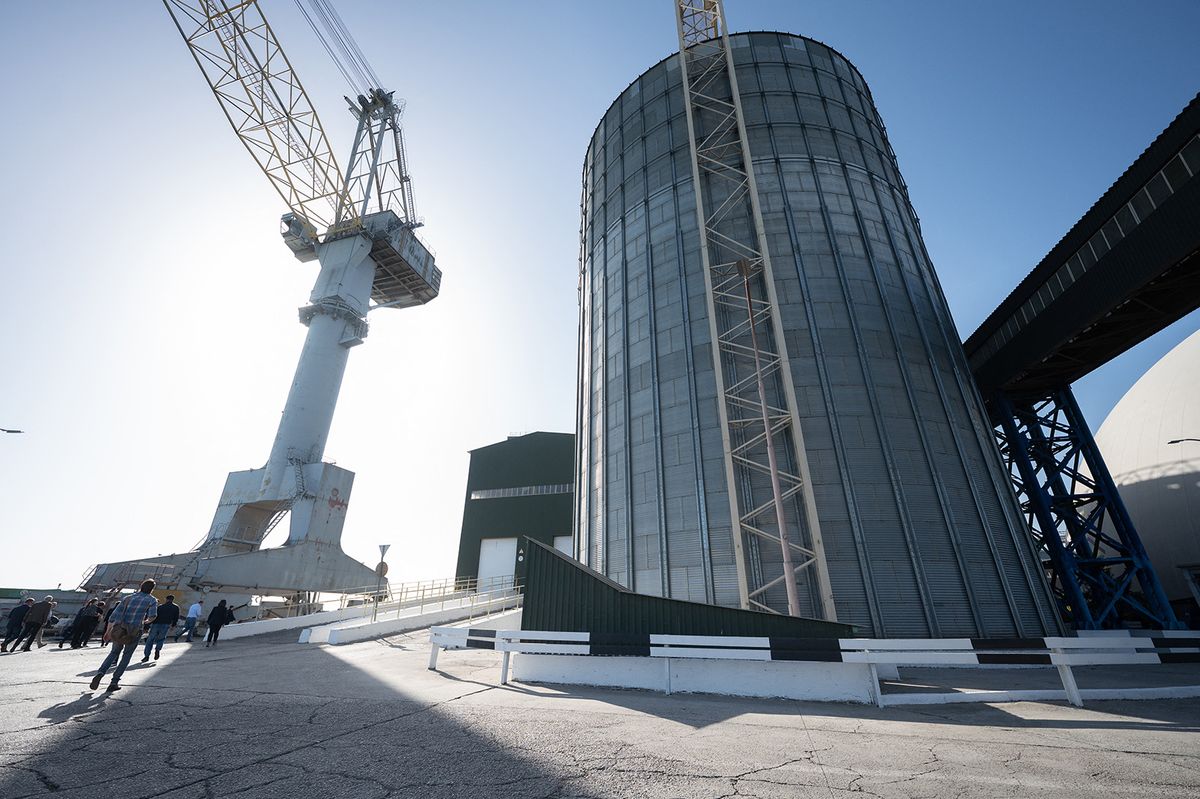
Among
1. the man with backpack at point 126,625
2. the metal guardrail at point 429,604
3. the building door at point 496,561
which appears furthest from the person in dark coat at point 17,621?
the building door at point 496,561

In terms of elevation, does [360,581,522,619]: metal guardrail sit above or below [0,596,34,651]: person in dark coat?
above

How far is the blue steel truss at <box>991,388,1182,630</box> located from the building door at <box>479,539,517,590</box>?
34.1 metres

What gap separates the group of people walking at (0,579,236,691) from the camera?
7820mm

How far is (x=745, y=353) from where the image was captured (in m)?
17.6

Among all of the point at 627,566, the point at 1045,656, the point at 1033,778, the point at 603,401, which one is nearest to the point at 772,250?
the point at 603,401

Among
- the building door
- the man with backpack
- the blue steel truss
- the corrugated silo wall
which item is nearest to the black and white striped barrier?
the corrugated silo wall

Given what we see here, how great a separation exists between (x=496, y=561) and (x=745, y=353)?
108ft

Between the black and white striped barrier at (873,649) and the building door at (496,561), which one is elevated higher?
the building door at (496,561)

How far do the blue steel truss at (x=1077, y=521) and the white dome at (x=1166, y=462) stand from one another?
145 inches

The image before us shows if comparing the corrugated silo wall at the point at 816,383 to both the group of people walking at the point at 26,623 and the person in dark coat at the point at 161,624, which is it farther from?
the group of people walking at the point at 26,623

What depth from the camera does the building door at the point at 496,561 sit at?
135ft

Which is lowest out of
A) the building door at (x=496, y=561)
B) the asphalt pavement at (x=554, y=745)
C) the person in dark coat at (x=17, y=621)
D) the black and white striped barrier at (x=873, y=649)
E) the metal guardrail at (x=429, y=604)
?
the asphalt pavement at (x=554, y=745)

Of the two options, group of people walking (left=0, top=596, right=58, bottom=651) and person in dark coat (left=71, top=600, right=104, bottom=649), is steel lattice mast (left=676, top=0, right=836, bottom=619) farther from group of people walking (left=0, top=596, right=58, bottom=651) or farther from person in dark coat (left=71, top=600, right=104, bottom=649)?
group of people walking (left=0, top=596, right=58, bottom=651)

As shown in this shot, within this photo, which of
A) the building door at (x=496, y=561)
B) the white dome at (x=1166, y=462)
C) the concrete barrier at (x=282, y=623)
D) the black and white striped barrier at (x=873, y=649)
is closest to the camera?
the black and white striped barrier at (x=873, y=649)
